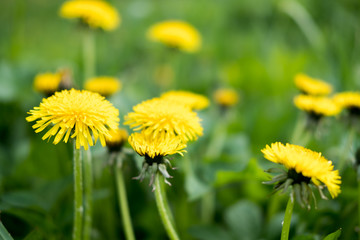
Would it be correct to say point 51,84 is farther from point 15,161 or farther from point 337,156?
point 337,156

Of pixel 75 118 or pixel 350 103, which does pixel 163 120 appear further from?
pixel 350 103

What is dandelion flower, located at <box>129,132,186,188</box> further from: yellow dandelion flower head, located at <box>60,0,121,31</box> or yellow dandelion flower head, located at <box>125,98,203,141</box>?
yellow dandelion flower head, located at <box>60,0,121,31</box>

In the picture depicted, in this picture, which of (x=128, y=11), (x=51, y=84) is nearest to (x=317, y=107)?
(x=51, y=84)

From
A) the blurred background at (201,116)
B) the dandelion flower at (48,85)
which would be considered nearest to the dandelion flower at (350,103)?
the blurred background at (201,116)

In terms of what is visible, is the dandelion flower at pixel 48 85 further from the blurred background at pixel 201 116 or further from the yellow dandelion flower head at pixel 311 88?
the yellow dandelion flower head at pixel 311 88

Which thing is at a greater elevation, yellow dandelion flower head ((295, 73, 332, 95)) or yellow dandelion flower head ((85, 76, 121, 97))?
yellow dandelion flower head ((85, 76, 121, 97))

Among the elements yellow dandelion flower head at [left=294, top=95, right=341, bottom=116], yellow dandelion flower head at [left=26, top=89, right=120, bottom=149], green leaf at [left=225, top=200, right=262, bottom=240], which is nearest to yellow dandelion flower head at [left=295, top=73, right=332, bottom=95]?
yellow dandelion flower head at [left=294, top=95, right=341, bottom=116]
